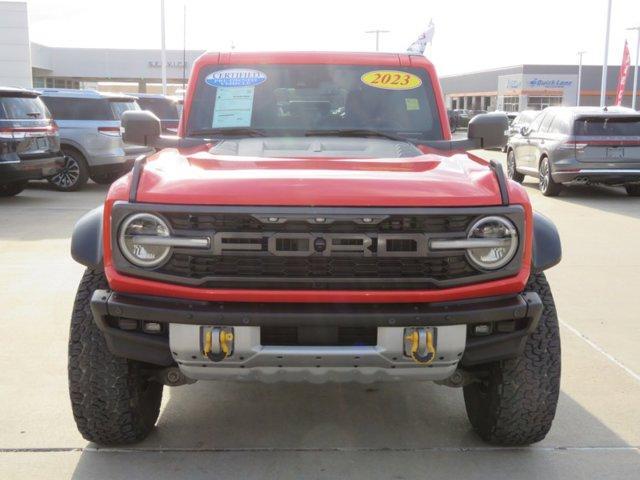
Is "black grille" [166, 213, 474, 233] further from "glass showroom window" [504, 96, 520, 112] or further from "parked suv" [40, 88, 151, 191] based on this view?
"glass showroom window" [504, 96, 520, 112]

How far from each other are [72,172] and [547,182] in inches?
337

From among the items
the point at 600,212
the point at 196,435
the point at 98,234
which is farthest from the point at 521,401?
the point at 600,212

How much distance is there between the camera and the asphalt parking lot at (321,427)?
11.0 feet

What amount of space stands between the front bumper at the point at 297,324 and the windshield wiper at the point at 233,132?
60.7 inches

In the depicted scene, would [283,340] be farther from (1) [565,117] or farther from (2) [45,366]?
(1) [565,117]

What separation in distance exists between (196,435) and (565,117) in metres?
11.5

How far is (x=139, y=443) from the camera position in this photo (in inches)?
141

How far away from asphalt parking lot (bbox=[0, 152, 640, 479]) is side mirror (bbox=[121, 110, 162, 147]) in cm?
139

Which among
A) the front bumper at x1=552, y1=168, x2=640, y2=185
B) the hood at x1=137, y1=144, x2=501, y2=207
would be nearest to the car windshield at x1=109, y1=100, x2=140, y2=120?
the front bumper at x1=552, y1=168, x2=640, y2=185

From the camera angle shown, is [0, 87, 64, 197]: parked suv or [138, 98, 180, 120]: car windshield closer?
[0, 87, 64, 197]: parked suv

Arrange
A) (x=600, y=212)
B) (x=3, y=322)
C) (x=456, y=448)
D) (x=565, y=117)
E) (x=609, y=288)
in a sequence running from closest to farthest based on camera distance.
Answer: (x=456, y=448), (x=3, y=322), (x=609, y=288), (x=600, y=212), (x=565, y=117)

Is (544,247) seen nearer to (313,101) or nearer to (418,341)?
(418,341)

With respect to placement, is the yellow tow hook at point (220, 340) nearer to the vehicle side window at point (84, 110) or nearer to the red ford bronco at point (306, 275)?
the red ford bronco at point (306, 275)

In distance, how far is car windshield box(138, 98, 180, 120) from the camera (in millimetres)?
18703
